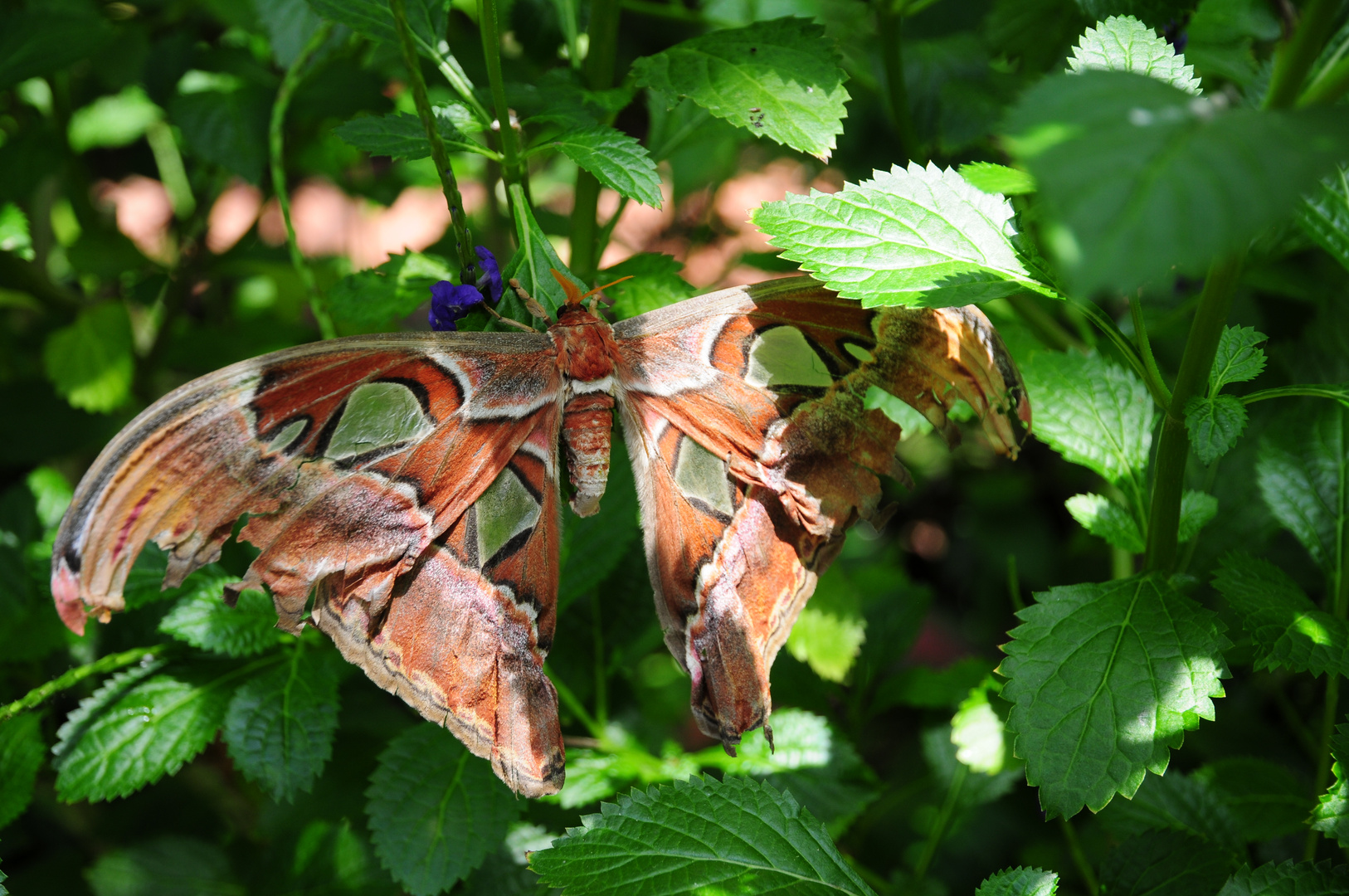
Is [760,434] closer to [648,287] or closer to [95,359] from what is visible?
[648,287]

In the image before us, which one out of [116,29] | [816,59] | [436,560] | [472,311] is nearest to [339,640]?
[436,560]

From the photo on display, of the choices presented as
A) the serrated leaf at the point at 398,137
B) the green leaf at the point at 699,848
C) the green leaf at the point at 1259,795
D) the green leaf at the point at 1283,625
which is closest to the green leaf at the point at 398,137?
the serrated leaf at the point at 398,137

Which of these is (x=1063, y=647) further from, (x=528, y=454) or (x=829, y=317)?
(x=528, y=454)

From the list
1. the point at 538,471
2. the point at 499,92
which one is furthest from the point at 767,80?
the point at 538,471

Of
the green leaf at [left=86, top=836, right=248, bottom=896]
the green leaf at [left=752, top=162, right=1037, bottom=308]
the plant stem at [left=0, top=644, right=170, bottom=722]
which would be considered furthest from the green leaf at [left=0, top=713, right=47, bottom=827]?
the green leaf at [left=752, top=162, right=1037, bottom=308]

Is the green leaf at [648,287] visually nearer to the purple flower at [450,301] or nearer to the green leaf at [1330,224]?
the purple flower at [450,301]

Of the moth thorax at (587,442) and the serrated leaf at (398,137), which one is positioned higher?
the serrated leaf at (398,137)
